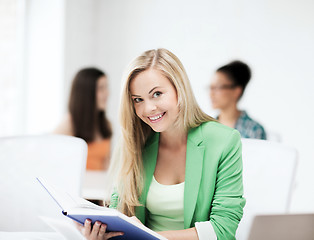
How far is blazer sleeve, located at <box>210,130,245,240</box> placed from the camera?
52.1 inches

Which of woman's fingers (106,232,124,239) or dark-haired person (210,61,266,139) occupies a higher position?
dark-haired person (210,61,266,139)

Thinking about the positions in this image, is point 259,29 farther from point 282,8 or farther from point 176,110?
point 176,110

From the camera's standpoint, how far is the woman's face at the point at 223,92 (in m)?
3.03

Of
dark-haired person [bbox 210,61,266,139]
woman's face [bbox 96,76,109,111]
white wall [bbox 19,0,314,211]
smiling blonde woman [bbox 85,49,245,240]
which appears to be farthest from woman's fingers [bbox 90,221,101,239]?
white wall [bbox 19,0,314,211]

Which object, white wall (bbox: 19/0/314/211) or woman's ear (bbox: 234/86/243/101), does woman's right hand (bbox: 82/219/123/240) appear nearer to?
woman's ear (bbox: 234/86/243/101)

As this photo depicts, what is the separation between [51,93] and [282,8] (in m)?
2.20

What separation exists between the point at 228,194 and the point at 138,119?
17.5 inches

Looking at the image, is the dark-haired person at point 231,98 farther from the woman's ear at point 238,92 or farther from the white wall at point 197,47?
the white wall at point 197,47

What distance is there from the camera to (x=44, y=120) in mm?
3674

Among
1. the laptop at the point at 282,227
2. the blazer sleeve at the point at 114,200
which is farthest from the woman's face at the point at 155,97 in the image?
the laptop at the point at 282,227

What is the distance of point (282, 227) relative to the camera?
830mm

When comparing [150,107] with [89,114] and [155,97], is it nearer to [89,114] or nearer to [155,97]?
[155,97]

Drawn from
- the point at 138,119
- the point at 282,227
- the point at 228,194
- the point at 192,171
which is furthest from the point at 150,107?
the point at 282,227

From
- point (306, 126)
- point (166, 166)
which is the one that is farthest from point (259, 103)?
point (166, 166)
